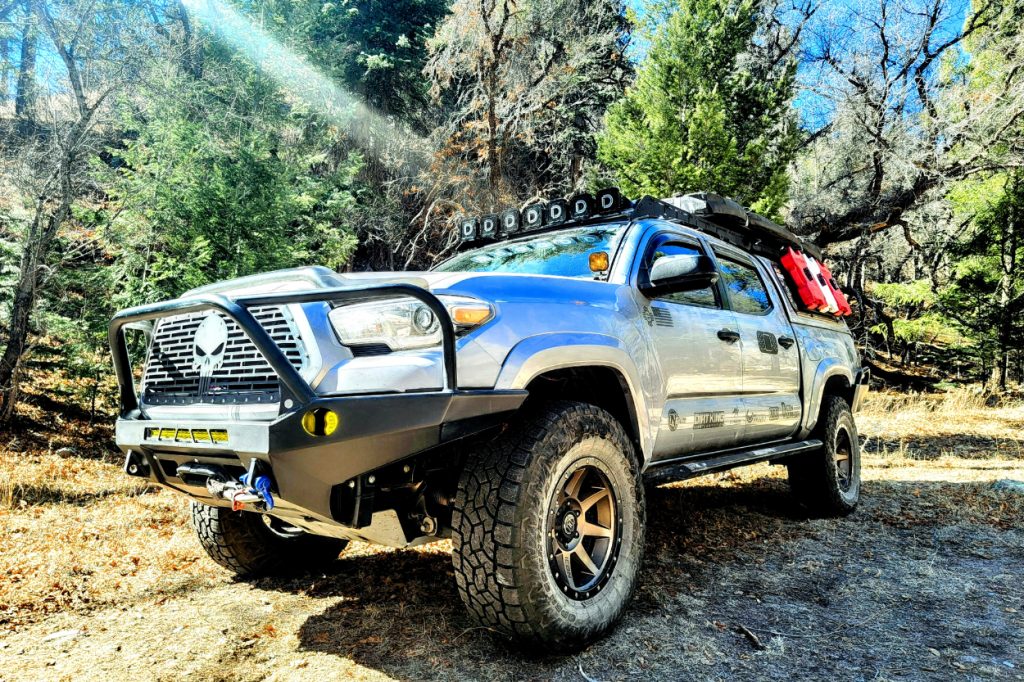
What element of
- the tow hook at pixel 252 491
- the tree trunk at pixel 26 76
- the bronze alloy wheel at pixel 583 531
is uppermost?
the tree trunk at pixel 26 76

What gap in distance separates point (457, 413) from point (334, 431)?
437 mm

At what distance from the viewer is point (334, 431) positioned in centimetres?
225

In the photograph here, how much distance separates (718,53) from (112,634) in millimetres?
16730

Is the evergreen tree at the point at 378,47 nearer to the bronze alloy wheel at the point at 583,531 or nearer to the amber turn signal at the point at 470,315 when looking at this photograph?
the amber turn signal at the point at 470,315

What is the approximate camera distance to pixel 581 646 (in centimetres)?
269

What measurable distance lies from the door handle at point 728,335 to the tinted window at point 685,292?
0.67 feet

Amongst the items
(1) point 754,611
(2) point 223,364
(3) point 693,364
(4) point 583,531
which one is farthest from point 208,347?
(1) point 754,611

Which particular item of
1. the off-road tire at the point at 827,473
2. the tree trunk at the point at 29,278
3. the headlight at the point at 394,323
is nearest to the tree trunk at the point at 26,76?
the tree trunk at the point at 29,278

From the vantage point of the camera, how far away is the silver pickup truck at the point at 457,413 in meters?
2.31

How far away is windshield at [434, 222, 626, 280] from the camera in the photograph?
3.73 metres

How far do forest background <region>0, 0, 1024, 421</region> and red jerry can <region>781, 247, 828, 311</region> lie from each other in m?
6.03

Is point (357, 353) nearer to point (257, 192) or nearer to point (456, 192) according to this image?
point (257, 192)

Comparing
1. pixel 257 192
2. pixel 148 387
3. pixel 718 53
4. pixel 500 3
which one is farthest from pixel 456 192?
pixel 148 387

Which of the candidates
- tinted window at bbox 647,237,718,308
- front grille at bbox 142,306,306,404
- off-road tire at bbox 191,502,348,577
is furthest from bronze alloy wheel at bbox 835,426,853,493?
front grille at bbox 142,306,306,404
